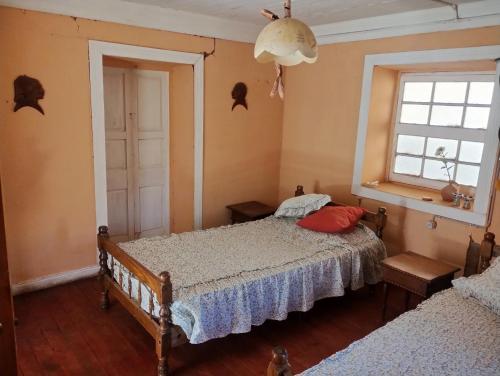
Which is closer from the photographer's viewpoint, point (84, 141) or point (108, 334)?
point (108, 334)

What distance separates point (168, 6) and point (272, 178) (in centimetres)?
224

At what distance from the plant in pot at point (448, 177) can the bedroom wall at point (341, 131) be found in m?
0.25

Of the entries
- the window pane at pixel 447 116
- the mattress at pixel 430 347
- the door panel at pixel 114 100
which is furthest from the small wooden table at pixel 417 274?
the door panel at pixel 114 100

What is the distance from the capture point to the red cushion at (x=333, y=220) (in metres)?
3.55

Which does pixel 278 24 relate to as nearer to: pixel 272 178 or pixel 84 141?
pixel 84 141

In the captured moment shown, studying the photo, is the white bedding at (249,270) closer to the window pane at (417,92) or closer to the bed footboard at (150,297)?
the bed footboard at (150,297)

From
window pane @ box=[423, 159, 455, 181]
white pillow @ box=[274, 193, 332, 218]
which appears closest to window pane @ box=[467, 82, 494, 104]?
window pane @ box=[423, 159, 455, 181]

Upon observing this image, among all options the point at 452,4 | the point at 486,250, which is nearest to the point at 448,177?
the point at 486,250

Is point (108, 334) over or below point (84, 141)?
below

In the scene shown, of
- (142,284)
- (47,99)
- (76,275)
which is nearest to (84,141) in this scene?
(47,99)

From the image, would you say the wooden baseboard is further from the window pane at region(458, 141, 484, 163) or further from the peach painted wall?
the window pane at region(458, 141, 484, 163)

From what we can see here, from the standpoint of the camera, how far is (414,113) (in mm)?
4035

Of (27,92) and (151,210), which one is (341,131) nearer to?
(151,210)

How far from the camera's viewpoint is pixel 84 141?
358cm
